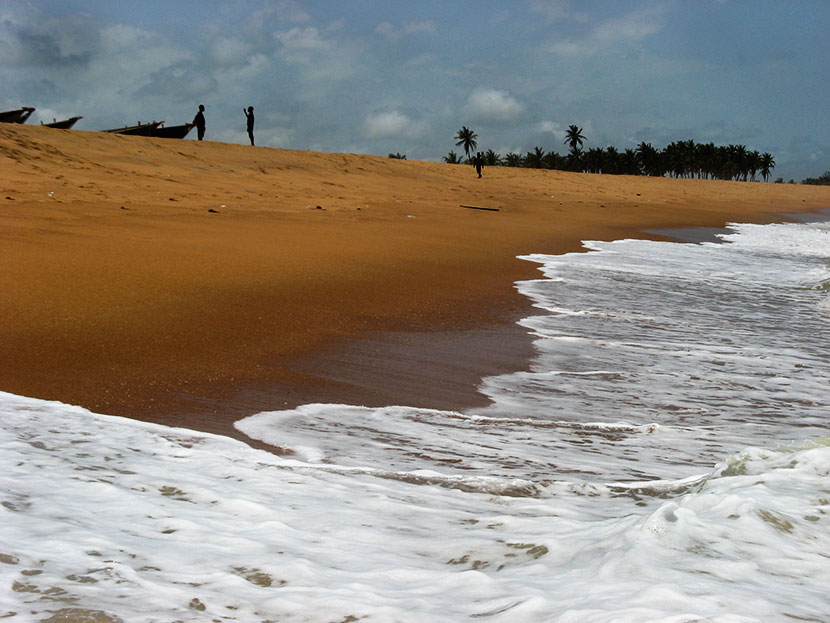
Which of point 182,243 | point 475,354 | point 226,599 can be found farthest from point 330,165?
point 226,599

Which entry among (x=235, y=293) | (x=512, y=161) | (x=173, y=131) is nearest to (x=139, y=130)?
(x=173, y=131)

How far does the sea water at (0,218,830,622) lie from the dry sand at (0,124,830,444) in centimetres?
45

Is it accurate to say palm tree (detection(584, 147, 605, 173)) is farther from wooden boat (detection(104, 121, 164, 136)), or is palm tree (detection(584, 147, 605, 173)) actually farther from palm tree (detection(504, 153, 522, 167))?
wooden boat (detection(104, 121, 164, 136))

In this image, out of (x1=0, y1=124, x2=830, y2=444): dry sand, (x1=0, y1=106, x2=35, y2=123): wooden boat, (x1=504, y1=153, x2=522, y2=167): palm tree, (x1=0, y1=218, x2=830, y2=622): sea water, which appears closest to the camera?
(x1=0, y1=218, x2=830, y2=622): sea water

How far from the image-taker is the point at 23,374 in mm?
4656

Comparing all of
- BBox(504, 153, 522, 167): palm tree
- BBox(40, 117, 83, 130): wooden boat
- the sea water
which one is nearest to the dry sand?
the sea water

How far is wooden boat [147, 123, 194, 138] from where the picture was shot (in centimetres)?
2945

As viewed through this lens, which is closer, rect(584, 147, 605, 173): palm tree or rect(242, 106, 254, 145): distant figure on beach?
rect(242, 106, 254, 145): distant figure on beach

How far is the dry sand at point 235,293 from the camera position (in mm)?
4906

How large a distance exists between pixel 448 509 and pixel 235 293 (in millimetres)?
4749

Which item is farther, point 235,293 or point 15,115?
point 15,115

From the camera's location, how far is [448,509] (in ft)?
10.4

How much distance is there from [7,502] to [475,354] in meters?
3.97

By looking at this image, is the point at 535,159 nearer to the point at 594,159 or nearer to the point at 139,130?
the point at 594,159
